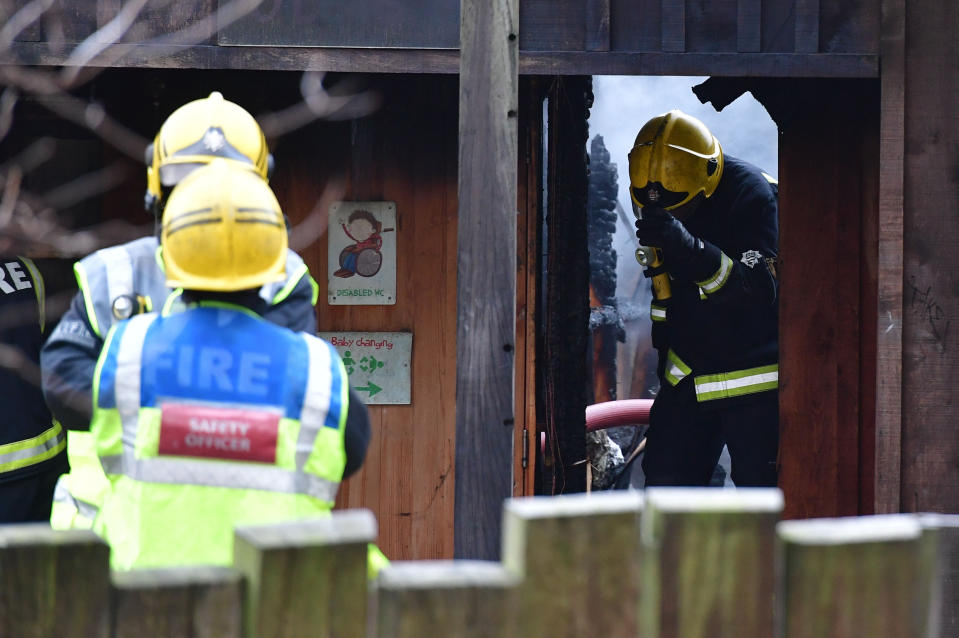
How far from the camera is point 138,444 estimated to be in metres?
2.23

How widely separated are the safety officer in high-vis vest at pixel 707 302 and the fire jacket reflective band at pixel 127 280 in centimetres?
302

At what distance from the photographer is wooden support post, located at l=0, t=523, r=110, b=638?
148 centimetres

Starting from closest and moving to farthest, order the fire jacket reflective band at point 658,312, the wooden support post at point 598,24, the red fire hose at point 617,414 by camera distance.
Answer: the wooden support post at point 598,24
the fire jacket reflective band at point 658,312
the red fire hose at point 617,414

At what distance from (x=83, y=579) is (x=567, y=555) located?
0.68 m

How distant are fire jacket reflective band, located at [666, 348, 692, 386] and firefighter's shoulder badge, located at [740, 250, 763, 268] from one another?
0.69 metres

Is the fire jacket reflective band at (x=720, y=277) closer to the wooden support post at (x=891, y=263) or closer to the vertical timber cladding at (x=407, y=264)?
the vertical timber cladding at (x=407, y=264)

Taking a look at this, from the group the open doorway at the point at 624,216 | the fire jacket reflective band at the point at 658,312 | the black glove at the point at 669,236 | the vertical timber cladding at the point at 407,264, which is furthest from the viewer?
the open doorway at the point at 624,216

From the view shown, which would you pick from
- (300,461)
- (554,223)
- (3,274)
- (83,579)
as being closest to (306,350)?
(300,461)

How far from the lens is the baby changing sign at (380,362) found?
5.12 metres

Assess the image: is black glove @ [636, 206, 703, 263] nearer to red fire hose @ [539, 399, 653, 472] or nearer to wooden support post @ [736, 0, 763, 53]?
wooden support post @ [736, 0, 763, 53]

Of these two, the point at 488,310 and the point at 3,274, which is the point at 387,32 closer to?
the point at 488,310

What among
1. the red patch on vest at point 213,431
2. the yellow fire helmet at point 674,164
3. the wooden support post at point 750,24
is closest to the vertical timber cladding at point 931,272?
the wooden support post at point 750,24

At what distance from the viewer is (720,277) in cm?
570

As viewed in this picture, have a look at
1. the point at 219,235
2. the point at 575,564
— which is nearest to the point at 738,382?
the point at 219,235
